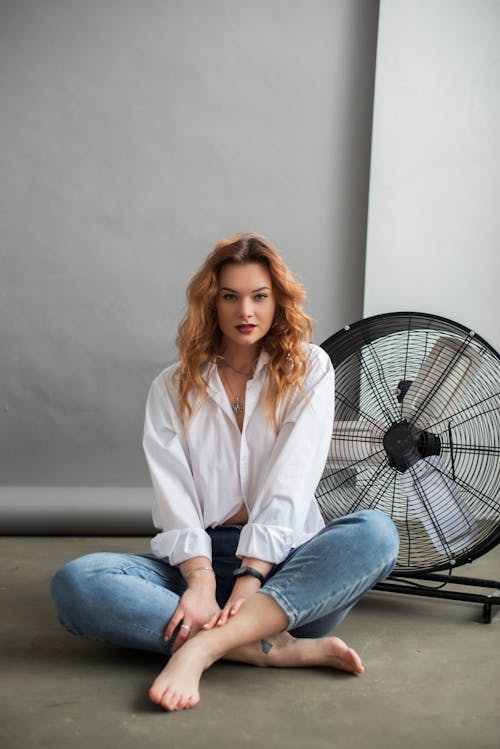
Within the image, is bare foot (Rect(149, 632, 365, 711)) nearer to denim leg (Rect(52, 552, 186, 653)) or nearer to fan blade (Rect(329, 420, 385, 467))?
denim leg (Rect(52, 552, 186, 653))

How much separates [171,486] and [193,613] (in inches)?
13.9

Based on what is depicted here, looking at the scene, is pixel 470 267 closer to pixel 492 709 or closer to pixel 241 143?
pixel 241 143

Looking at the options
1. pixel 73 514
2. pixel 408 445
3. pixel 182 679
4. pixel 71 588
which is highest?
pixel 408 445

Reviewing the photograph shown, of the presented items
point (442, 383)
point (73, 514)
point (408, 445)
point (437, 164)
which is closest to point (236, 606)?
point (408, 445)

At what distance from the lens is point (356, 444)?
8.85 ft

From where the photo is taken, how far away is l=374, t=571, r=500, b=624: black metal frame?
263cm

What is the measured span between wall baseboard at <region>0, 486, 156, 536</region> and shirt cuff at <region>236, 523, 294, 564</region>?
1.54m

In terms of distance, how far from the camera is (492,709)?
1925mm

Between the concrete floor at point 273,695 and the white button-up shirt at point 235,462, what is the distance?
1.03ft

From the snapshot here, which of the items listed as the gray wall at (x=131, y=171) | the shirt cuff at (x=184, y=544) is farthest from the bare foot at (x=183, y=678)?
the gray wall at (x=131, y=171)

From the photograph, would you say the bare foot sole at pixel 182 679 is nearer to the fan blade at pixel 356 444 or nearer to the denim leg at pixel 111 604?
the denim leg at pixel 111 604

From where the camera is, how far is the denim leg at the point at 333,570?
81.0 inches

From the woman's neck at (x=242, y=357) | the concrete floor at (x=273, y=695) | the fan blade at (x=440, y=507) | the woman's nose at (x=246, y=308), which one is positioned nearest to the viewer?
the concrete floor at (x=273, y=695)

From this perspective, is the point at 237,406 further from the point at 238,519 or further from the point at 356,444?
the point at 356,444
